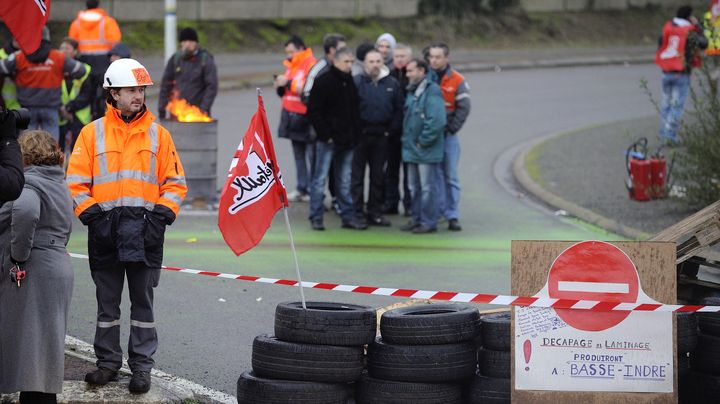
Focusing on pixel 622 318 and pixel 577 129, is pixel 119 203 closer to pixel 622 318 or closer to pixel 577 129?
pixel 622 318

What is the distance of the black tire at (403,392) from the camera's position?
766cm

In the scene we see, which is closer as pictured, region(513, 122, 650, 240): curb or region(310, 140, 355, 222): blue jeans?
region(310, 140, 355, 222): blue jeans

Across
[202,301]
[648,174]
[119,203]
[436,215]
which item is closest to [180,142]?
[436,215]

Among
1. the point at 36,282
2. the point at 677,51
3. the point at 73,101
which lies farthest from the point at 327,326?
the point at 677,51

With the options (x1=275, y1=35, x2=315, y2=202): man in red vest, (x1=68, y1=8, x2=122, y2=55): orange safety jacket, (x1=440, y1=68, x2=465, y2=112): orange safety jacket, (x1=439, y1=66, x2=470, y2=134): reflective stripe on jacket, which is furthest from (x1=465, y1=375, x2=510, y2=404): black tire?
(x1=68, y1=8, x2=122, y2=55): orange safety jacket

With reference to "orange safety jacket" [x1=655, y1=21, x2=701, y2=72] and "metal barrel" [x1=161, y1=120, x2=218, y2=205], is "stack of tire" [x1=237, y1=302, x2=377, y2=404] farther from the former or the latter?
"orange safety jacket" [x1=655, y1=21, x2=701, y2=72]

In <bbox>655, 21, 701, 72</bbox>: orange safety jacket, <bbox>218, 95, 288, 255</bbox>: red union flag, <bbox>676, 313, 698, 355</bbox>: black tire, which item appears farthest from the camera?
<bbox>655, 21, 701, 72</bbox>: orange safety jacket

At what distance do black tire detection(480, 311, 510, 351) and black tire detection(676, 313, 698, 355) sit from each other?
104cm

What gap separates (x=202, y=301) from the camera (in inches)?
442

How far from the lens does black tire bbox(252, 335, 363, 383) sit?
7582 mm

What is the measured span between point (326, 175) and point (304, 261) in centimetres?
207

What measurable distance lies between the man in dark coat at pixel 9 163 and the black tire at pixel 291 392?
183cm

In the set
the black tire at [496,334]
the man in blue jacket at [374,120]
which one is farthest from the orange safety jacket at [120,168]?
the man in blue jacket at [374,120]

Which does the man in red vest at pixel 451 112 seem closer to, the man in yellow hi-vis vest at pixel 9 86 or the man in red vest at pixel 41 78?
the man in red vest at pixel 41 78
